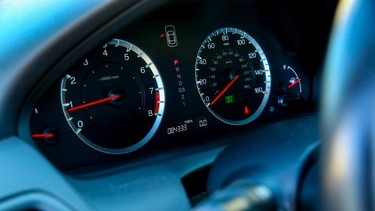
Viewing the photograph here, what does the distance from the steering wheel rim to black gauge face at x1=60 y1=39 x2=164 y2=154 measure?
101 centimetres

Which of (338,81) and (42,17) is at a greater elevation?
(42,17)

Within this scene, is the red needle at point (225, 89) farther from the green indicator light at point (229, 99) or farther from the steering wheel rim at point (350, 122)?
the steering wheel rim at point (350, 122)

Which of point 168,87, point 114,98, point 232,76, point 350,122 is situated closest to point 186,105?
point 168,87

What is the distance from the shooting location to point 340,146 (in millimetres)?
796

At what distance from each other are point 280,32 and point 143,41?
0.62 metres

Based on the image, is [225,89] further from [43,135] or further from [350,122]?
[350,122]

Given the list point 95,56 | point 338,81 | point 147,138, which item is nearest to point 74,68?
point 95,56

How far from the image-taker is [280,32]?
228 cm

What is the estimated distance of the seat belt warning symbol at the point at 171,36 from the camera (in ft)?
6.57

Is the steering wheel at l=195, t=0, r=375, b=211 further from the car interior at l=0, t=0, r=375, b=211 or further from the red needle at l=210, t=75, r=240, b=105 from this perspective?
the red needle at l=210, t=75, r=240, b=105

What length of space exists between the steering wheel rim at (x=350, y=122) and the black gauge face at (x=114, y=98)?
101cm

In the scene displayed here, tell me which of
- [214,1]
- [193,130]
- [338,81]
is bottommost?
[193,130]

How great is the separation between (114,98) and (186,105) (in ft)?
1.06

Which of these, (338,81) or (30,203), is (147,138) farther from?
(338,81)
